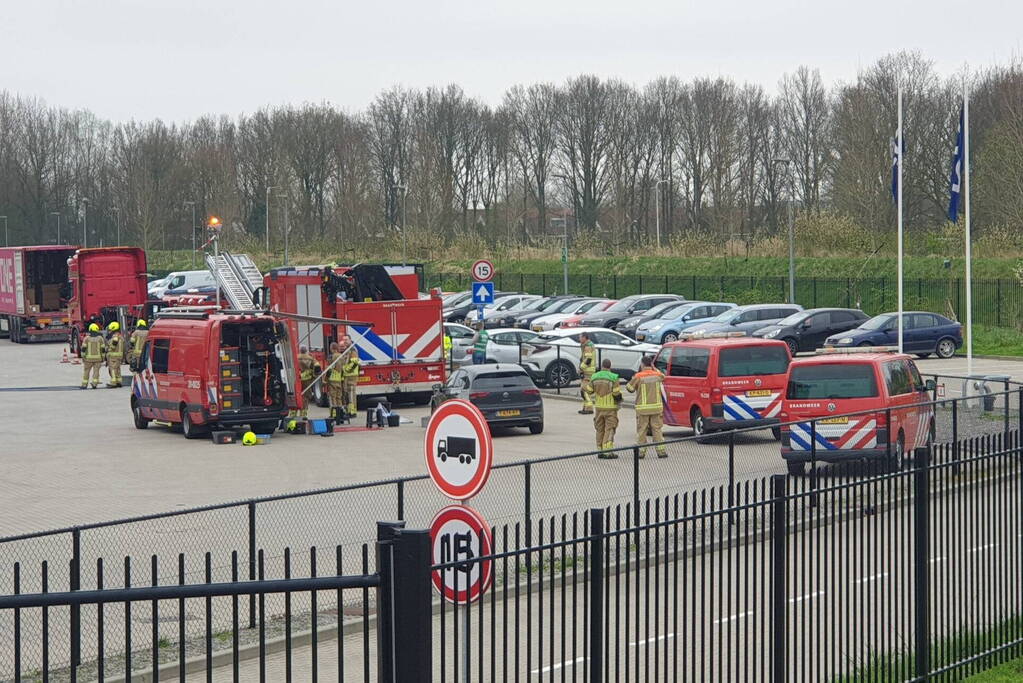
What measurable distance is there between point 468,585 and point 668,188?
→ 9110cm

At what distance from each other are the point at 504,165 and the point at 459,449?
9136cm

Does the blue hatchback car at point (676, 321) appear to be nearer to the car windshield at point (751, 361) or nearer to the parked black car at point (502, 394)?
the parked black car at point (502, 394)

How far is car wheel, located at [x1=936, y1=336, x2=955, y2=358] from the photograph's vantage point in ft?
136

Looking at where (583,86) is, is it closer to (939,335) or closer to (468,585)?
(939,335)

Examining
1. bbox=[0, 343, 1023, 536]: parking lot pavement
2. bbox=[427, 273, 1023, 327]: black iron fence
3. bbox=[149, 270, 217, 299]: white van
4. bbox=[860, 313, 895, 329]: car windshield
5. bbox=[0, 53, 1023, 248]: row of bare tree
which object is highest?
bbox=[0, 53, 1023, 248]: row of bare tree

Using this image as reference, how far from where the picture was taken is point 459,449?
785cm

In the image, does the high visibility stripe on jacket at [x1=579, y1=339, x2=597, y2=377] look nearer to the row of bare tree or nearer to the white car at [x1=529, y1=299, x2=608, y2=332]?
the white car at [x1=529, y1=299, x2=608, y2=332]

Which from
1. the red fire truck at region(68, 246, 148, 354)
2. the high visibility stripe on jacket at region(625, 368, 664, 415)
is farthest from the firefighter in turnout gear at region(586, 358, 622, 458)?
the red fire truck at region(68, 246, 148, 354)

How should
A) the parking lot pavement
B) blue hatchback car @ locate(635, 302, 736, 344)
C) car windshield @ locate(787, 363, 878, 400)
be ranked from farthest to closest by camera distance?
blue hatchback car @ locate(635, 302, 736, 344), car windshield @ locate(787, 363, 878, 400), the parking lot pavement

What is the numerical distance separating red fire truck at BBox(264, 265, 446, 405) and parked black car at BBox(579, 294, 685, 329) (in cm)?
1812

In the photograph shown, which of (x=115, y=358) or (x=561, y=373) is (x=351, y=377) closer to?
(x=561, y=373)

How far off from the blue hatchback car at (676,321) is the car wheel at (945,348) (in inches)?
313

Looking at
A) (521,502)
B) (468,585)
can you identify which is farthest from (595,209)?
(468,585)

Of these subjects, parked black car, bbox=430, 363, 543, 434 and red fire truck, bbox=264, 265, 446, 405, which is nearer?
parked black car, bbox=430, 363, 543, 434
